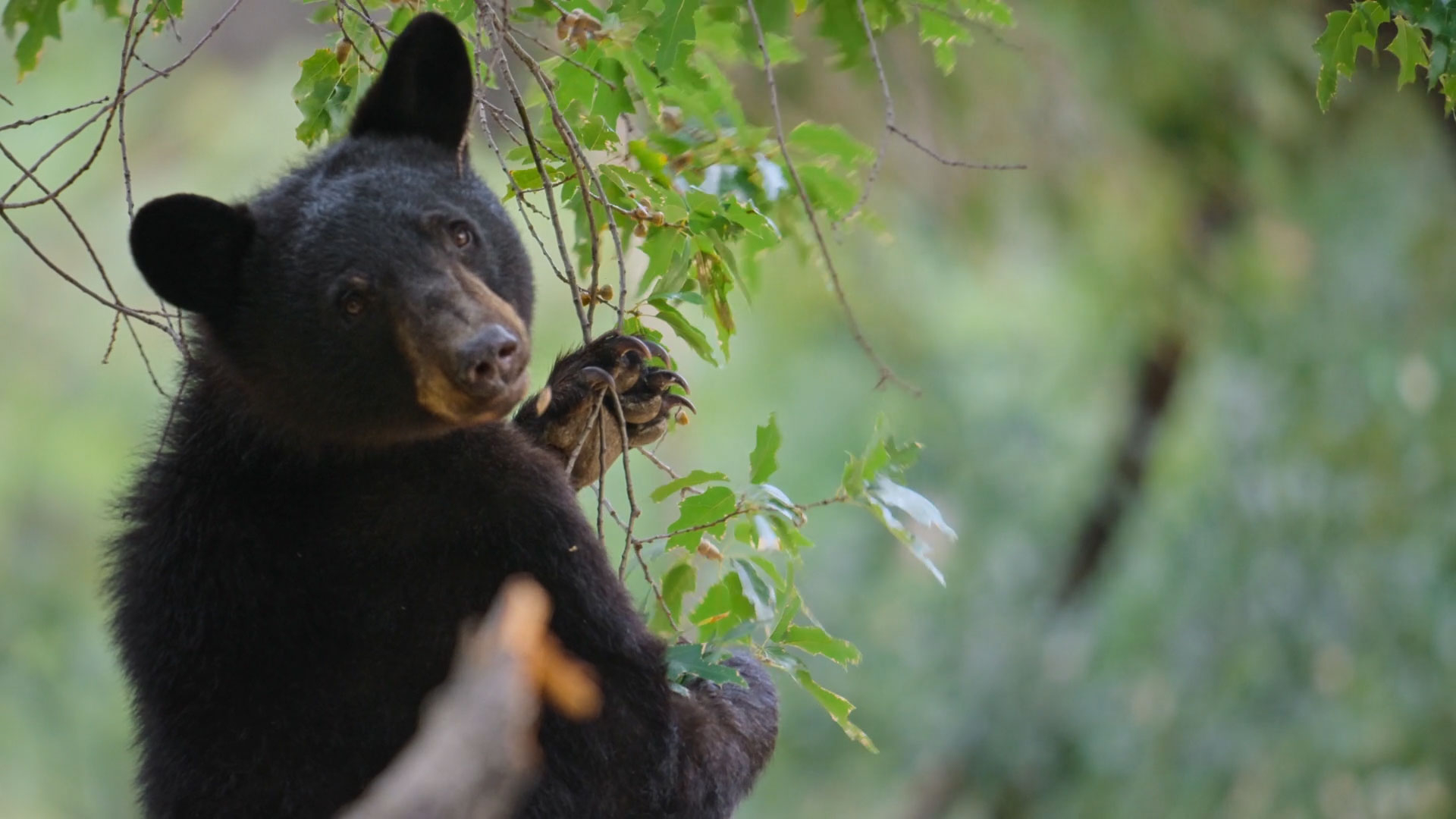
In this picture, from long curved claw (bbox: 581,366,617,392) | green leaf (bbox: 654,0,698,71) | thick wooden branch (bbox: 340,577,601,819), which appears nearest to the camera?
thick wooden branch (bbox: 340,577,601,819)

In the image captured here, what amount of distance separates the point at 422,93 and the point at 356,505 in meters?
1.02

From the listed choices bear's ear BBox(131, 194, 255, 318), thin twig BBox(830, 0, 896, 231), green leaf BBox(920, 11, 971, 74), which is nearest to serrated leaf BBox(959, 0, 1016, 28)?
green leaf BBox(920, 11, 971, 74)

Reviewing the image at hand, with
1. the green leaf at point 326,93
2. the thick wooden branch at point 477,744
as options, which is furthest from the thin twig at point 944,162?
the thick wooden branch at point 477,744

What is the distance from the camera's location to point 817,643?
123 inches

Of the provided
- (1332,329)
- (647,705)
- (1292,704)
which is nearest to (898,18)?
(647,705)

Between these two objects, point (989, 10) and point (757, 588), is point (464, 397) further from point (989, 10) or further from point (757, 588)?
point (989, 10)

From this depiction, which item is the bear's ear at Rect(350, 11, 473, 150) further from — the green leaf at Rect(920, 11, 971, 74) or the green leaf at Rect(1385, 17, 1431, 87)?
the green leaf at Rect(1385, 17, 1431, 87)

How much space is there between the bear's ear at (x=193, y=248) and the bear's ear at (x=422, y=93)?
47cm

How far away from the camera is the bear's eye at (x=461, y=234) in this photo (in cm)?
328

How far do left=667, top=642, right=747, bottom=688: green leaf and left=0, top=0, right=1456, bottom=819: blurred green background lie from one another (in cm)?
507

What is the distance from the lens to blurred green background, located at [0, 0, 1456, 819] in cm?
903

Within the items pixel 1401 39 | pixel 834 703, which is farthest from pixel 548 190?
pixel 1401 39

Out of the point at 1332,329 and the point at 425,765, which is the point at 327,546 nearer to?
the point at 425,765

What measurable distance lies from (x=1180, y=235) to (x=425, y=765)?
9.31m
